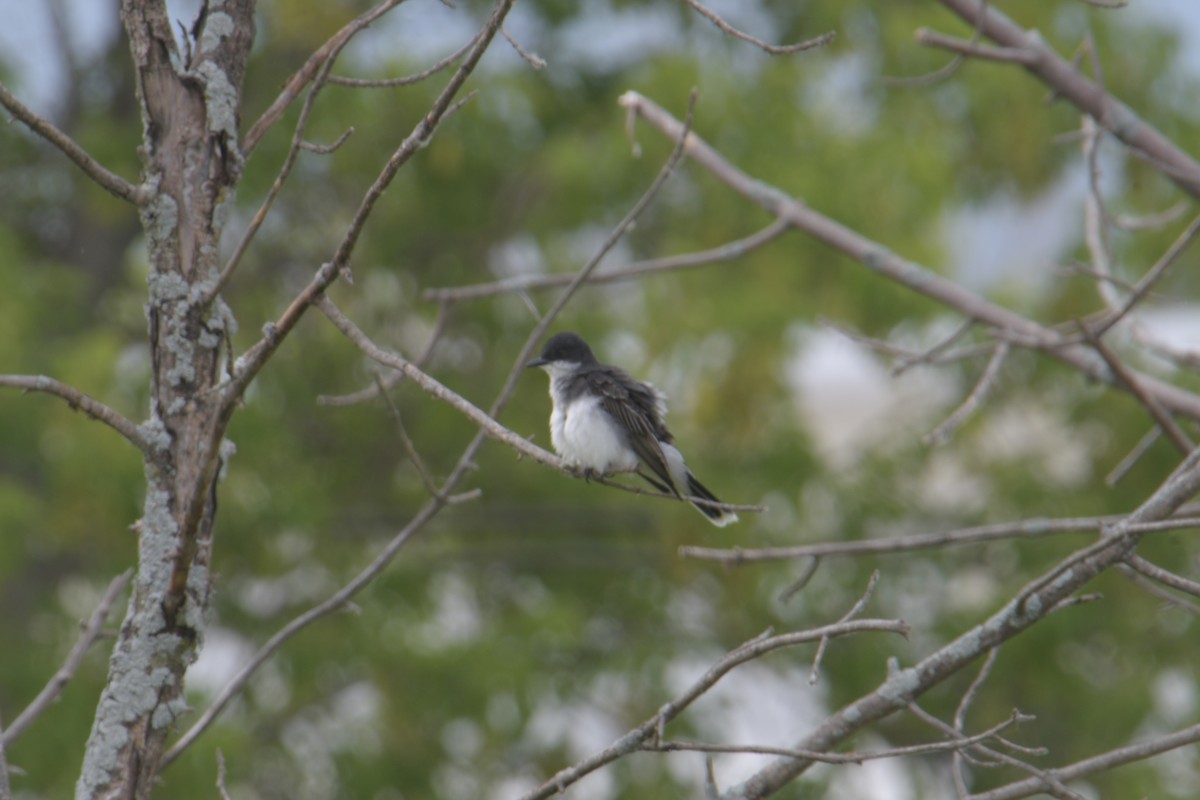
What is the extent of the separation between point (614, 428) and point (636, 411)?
7cm

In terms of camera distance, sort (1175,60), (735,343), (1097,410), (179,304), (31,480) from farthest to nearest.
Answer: (1175,60), (1097,410), (31,480), (735,343), (179,304)

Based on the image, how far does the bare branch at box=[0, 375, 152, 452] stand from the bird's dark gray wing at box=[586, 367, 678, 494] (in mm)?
1764

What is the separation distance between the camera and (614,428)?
3.85 meters

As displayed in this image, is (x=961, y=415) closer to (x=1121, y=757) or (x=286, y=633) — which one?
(x=1121, y=757)

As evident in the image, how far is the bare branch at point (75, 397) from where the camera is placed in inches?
75.6

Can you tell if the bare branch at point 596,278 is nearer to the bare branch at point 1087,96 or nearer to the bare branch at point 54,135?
the bare branch at point 1087,96

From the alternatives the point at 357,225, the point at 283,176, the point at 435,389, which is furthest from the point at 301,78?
the point at 435,389

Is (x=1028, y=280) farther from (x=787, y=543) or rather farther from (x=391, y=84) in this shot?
(x=391, y=84)

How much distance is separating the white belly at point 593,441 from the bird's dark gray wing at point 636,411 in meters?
0.03

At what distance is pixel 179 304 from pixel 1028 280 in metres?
7.84

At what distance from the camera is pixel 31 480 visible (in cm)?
793

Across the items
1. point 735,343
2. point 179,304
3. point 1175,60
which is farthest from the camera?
point 1175,60

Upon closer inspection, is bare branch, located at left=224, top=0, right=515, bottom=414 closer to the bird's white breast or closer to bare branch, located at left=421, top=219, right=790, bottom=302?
bare branch, located at left=421, top=219, right=790, bottom=302

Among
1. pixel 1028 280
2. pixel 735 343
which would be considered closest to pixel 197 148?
pixel 735 343
